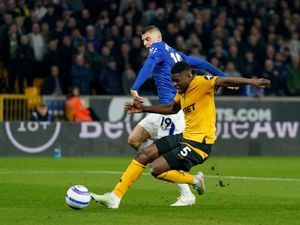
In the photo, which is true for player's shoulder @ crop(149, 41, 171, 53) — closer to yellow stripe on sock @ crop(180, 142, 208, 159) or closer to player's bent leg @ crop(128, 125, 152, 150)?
player's bent leg @ crop(128, 125, 152, 150)

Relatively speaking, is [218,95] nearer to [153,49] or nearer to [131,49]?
[131,49]

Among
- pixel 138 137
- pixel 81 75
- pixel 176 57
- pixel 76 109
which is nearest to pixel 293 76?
pixel 81 75

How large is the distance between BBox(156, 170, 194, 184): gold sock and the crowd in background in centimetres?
1384

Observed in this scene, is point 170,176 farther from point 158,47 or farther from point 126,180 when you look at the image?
point 158,47

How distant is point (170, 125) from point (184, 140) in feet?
4.92

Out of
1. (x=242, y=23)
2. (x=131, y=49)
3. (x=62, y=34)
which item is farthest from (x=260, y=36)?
(x=62, y=34)

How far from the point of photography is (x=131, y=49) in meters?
28.3

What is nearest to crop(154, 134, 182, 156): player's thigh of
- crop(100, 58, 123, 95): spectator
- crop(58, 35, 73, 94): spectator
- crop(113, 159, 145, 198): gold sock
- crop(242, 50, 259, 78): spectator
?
crop(113, 159, 145, 198): gold sock

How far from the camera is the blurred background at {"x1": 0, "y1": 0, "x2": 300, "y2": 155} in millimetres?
26297

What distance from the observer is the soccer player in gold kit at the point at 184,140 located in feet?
41.1

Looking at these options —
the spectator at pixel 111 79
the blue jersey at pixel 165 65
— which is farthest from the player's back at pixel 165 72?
the spectator at pixel 111 79

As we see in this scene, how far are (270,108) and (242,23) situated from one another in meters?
3.29

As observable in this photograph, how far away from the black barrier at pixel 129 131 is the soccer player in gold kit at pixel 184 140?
12866 mm

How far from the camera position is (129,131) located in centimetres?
2644
